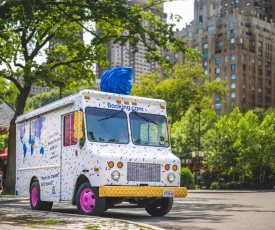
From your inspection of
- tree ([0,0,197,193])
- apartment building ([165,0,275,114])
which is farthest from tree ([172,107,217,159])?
apartment building ([165,0,275,114])

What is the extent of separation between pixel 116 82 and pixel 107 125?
1.52 m

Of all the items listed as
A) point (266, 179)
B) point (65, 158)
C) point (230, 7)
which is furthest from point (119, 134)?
point (230, 7)

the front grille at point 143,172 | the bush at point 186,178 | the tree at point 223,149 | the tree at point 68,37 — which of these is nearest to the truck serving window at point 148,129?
the front grille at point 143,172

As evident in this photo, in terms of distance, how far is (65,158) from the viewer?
15.7 m

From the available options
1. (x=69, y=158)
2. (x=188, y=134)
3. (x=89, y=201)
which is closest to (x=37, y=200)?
(x=69, y=158)

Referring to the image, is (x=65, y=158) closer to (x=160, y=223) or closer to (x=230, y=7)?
(x=160, y=223)

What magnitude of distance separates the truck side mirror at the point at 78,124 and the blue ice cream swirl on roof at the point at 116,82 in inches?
58.4

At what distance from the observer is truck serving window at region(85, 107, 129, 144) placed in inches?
574

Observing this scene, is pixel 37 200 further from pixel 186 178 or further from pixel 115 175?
pixel 186 178

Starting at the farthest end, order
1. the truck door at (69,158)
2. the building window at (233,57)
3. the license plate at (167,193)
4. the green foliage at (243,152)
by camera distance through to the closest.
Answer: the building window at (233,57) < the green foliage at (243,152) < the truck door at (69,158) < the license plate at (167,193)

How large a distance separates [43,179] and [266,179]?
126 feet

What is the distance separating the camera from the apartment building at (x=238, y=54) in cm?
13275

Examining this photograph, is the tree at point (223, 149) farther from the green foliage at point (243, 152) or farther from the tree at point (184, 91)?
the tree at point (184, 91)

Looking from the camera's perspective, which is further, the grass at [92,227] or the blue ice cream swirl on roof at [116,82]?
the blue ice cream swirl on roof at [116,82]
